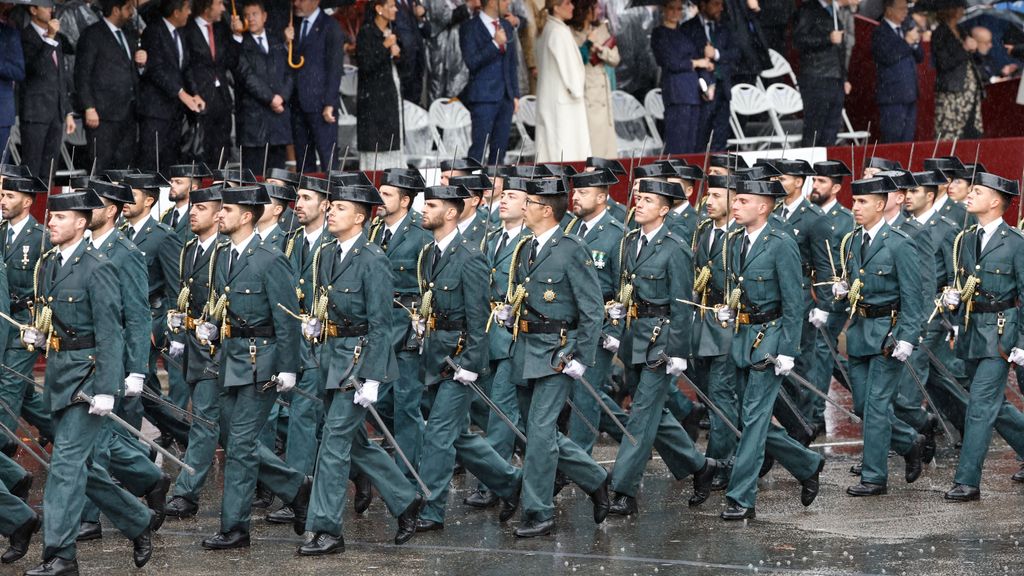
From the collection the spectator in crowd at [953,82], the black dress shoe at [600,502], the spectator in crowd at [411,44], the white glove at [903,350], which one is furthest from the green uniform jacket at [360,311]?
the spectator in crowd at [953,82]

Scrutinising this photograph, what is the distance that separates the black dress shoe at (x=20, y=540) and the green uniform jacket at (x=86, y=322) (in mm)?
607

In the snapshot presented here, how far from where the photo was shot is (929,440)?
11969 millimetres

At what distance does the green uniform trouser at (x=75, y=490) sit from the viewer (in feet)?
28.7

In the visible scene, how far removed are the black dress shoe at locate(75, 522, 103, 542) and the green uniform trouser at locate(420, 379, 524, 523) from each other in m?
1.73

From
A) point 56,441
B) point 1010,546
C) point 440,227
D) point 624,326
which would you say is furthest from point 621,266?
point 56,441

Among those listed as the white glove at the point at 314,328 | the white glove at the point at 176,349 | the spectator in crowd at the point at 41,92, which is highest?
the spectator in crowd at the point at 41,92

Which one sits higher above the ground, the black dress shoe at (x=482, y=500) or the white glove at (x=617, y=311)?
the white glove at (x=617, y=311)

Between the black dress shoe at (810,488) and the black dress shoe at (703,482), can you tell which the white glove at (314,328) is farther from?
the black dress shoe at (810,488)

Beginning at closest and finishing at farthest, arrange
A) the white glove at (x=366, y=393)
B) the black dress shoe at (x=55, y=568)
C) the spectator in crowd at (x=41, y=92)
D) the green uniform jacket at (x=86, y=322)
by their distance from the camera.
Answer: the black dress shoe at (x=55, y=568) → the green uniform jacket at (x=86, y=322) → the white glove at (x=366, y=393) → the spectator in crowd at (x=41, y=92)

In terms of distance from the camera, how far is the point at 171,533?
9.97m

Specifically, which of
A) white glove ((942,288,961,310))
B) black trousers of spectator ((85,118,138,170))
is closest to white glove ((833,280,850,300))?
white glove ((942,288,961,310))

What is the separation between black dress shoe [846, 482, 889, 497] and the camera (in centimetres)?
1080

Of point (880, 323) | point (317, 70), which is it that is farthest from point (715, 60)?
point (880, 323)

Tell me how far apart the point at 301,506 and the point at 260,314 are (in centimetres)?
115
